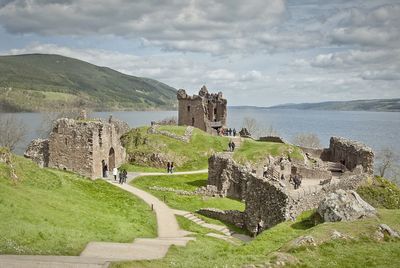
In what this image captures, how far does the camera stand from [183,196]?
150 ft

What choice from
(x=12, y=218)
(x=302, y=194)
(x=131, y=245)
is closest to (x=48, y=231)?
(x=12, y=218)

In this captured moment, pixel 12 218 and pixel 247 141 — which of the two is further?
pixel 247 141

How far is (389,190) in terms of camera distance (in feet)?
152

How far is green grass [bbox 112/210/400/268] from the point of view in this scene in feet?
61.4

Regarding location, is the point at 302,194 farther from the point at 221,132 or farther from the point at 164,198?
the point at 221,132

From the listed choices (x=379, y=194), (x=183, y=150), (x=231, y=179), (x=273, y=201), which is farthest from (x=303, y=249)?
(x=183, y=150)

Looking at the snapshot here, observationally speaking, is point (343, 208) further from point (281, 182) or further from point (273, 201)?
point (281, 182)

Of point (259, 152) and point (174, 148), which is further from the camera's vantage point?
point (259, 152)

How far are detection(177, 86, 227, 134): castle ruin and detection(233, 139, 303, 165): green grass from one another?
17.3m

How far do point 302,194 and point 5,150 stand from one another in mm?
21702

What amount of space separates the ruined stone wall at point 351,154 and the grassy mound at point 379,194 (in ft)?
41.4

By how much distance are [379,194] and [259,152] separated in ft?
86.4

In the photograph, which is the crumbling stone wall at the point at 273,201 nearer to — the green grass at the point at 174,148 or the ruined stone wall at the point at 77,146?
the ruined stone wall at the point at 77,146

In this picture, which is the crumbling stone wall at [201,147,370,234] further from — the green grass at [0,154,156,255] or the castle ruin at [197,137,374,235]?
the green grass at [0,154,156,255]
